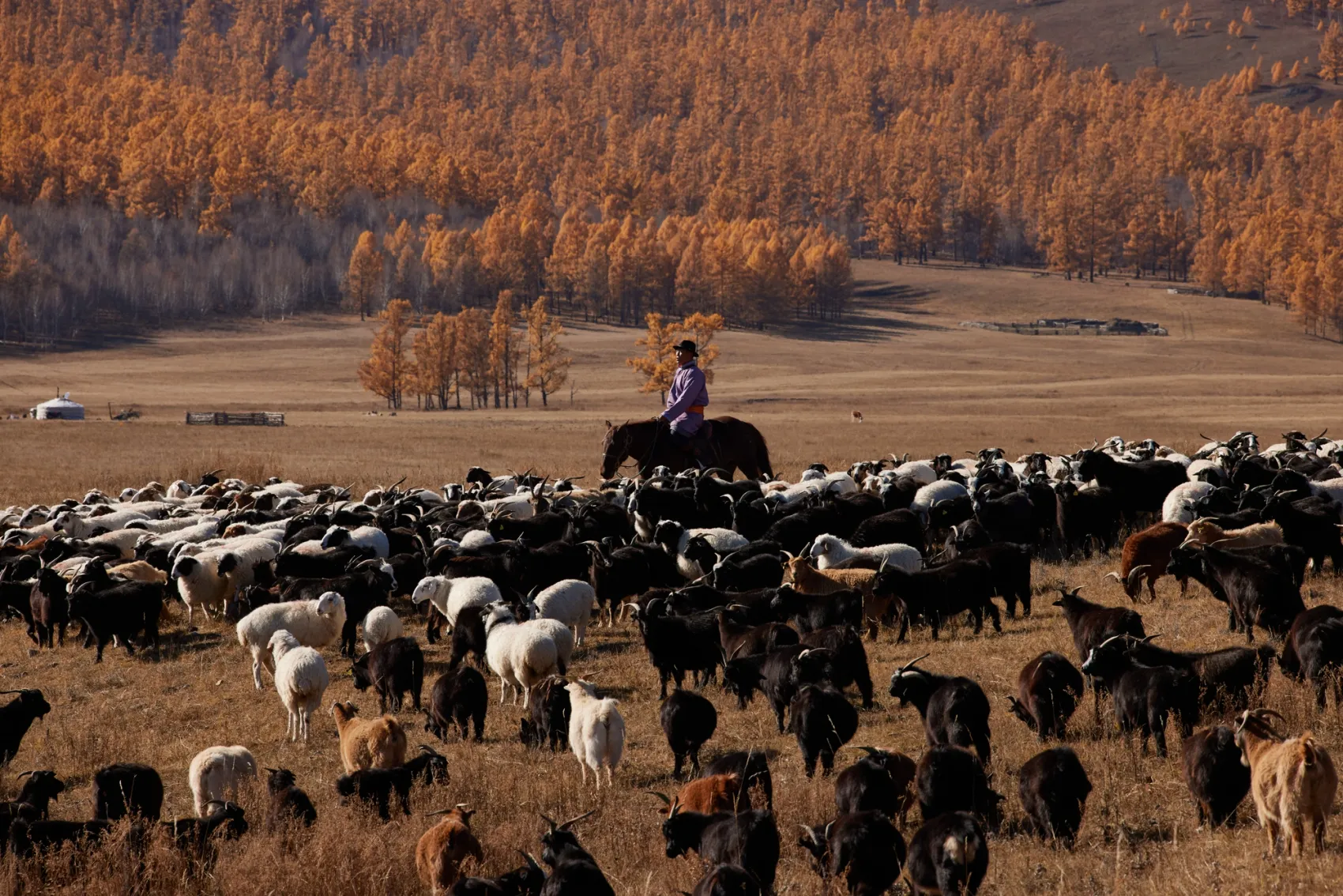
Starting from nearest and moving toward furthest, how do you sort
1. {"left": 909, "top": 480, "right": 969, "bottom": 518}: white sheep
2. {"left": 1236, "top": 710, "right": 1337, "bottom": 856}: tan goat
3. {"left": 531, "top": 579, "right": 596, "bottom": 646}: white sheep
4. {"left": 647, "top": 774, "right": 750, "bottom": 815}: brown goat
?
{"left": 1236, "top": 710, "right": 1337, "bottom": 856}: tan goat < {"left": 647, "top": 774, "right": 750, "bottom": 815}: brown goat < {"left": 531, "top": 579, "right": 596, "bottom": 646}: white sheep < {"left": 909, "top": 480, "right": 969, "bottom": 518}: white sheep

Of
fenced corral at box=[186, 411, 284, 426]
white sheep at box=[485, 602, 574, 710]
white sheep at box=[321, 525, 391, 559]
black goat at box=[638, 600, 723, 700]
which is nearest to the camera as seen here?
white sheep at box=[485, 602, 574, 710]

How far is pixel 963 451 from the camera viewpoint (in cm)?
4088

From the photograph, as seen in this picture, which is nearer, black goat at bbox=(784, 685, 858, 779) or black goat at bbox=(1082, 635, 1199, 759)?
black goat at bbox=(1082, 635, 1199, 759)

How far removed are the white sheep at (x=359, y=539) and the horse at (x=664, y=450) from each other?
7.43 metres

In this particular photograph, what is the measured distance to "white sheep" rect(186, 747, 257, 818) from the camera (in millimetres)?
9703

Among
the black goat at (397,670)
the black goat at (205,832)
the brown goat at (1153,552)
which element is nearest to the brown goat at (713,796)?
the black goat at (205,832)

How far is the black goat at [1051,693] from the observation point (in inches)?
393

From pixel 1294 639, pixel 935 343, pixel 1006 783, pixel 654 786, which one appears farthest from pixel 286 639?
pixel 935 343

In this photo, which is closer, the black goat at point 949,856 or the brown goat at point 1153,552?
the black goat at point 949,856

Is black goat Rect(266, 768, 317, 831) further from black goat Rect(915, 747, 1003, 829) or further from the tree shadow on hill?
the tree shadow on hill

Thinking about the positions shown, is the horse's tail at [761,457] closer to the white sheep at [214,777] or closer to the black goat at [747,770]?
the white sheep at [214,777]

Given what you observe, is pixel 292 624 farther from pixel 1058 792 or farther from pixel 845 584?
pixel 1058 792

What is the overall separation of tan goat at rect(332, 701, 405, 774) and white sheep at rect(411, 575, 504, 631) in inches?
135

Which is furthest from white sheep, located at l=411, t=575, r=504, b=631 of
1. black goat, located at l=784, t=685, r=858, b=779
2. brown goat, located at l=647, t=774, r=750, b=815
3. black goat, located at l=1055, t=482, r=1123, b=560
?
black goat, located at l=1055, t=482, r=1123, b=560
